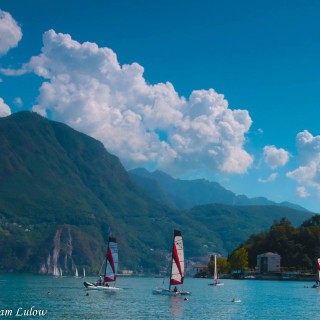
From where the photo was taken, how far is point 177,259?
123125 millimetres

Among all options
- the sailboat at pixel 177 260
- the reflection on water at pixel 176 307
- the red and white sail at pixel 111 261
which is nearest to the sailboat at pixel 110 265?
the red and white sail at pixel 111 261

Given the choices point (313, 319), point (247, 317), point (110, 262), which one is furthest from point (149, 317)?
point (110, 262)

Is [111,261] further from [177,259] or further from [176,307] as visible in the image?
[176,307]

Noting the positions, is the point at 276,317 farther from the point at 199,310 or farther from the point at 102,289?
the point at 102,289

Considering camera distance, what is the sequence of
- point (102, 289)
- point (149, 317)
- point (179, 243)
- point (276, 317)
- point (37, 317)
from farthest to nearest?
point (102, 289) < point (179, 243) < point (276, 317) < point (149, 317) < point (37, 317)

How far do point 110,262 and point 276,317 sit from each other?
206 feet

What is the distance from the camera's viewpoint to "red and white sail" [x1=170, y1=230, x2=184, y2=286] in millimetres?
123125

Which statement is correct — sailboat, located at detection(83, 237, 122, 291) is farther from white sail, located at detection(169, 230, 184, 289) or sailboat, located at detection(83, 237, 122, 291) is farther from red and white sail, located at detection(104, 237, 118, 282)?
white sail, located at detection(169, 230, 184, 289)

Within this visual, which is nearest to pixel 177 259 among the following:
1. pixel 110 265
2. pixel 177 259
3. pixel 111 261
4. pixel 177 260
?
pixel 177 259

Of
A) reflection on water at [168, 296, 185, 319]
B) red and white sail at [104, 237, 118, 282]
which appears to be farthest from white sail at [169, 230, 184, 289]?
red and white sail at [104, 237, 118, 282]

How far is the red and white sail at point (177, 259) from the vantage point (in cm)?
12312

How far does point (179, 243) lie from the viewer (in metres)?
124

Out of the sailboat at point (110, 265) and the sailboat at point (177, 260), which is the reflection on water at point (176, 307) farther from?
the sailboat at point (110, 265)

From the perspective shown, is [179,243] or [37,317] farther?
[179,243]
